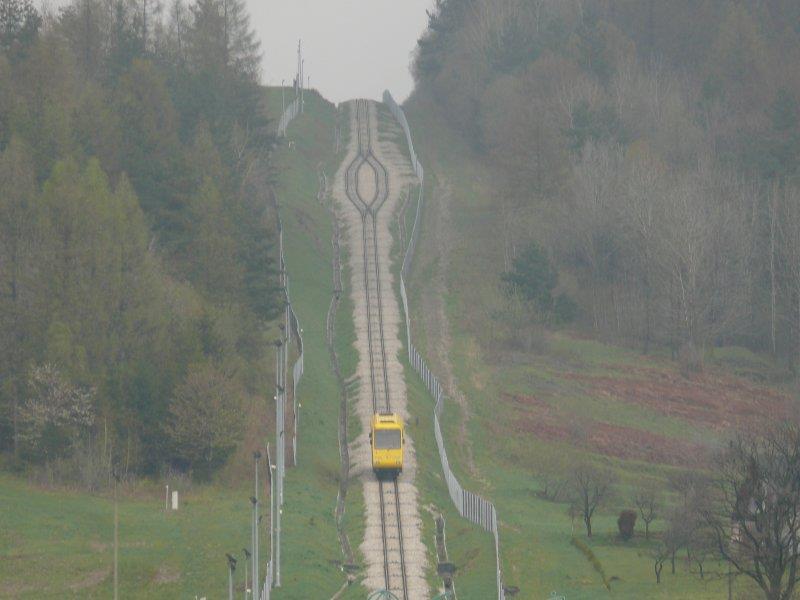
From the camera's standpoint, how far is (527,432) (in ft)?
260

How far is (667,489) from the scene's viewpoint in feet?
237

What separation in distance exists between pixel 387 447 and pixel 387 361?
19.3m

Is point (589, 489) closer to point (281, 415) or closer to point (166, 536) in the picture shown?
point (281, 415)

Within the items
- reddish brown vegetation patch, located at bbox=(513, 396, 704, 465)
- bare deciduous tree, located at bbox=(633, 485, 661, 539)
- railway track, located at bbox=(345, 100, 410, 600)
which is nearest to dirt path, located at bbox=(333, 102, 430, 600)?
railway track, located at bbox=(345, 100, 410, 600)

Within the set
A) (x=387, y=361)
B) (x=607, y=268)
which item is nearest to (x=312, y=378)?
(x=387, y=361)

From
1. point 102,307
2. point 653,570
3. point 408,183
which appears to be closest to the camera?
point 653,570

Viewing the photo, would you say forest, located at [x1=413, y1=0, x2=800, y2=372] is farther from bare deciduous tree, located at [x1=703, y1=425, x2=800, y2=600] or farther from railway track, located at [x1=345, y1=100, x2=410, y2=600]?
bare deciduous tree, located at [x1=703, y1=425, x2=800, y2=600]

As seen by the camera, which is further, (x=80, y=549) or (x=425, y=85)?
(x=425, y=85)

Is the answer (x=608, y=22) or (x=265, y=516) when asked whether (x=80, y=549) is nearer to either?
(x=265, y=516)

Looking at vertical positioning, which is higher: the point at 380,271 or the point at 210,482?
the point at 380,271

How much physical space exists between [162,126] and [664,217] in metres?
31.6

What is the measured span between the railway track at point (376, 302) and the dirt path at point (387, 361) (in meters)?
0.20

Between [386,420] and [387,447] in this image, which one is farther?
[386,420]

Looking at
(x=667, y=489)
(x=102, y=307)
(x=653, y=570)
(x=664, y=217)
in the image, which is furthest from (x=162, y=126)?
(x=653, y=570)
